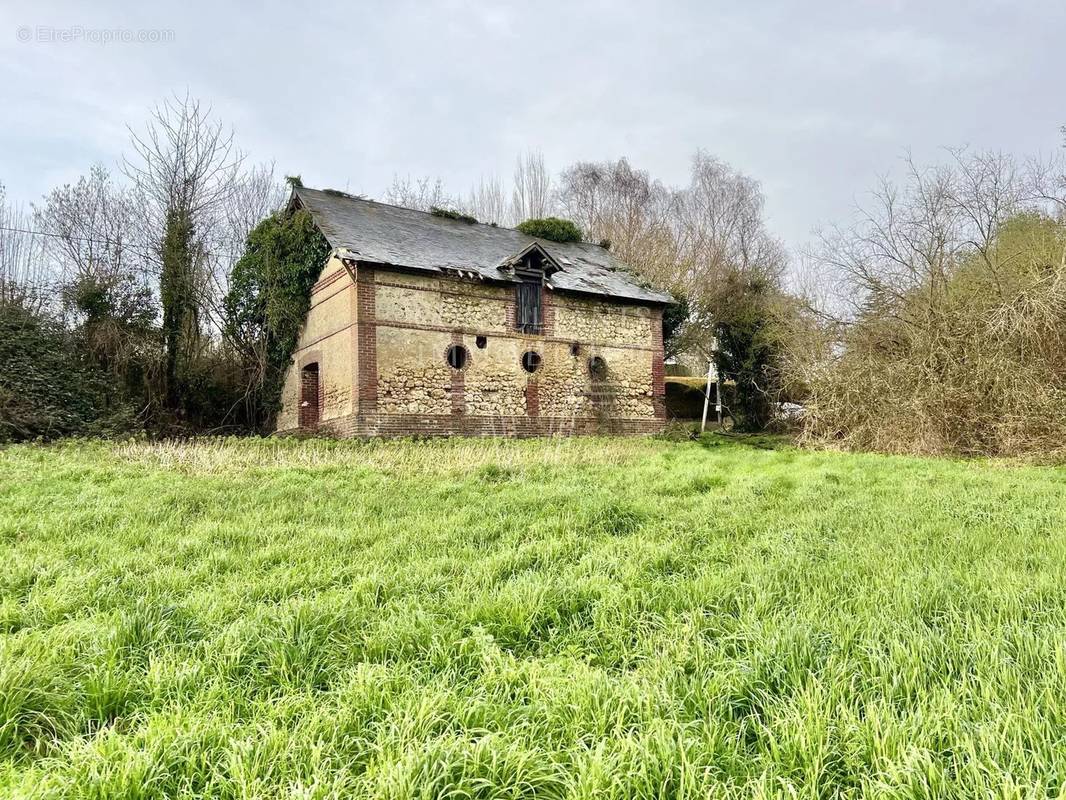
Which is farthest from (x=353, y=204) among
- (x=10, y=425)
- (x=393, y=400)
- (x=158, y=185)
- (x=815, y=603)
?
(x=815, y=603)

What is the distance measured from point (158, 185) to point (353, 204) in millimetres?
6027

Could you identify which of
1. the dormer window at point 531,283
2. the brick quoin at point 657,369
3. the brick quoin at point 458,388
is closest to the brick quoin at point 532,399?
the dormer window at point 531,283

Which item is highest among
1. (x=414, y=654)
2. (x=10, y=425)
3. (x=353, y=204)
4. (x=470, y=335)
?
(x=353, y=204)

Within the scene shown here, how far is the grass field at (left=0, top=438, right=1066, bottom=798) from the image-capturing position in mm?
1782

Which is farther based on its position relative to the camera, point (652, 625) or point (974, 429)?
point (974, 429)

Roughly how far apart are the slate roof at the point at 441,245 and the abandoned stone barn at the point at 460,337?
7cm

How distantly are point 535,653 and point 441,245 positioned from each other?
56.8ft

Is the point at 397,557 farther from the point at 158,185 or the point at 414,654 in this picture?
the point at 158,185

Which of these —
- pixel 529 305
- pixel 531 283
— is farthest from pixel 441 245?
pixel 529 305

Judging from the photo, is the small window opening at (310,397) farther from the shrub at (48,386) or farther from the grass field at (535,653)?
the grass field at (535,653)

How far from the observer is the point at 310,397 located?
61.1 feet

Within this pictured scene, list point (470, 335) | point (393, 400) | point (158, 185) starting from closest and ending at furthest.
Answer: point (393, 400), point (470, 335), point (158, 185)

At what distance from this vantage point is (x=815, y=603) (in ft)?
9.81

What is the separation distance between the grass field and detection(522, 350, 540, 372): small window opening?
13162mm
